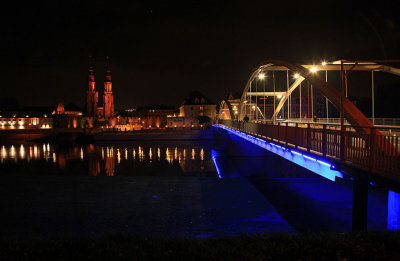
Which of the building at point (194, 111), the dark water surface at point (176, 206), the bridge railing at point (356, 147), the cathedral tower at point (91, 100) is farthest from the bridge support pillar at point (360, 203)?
the cathedral tower at point (91, 100)

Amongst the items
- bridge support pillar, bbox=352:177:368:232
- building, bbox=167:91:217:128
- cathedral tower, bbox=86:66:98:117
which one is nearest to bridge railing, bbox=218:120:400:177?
bridge support pillar, bbox=352:177:368:232

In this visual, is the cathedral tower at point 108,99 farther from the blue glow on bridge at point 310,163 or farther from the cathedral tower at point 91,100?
the blue glow on bridge at point 310,163

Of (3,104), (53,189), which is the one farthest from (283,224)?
(3,104)

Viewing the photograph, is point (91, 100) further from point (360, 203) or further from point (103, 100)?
point (360, 203)

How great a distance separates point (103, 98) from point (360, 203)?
111 meters

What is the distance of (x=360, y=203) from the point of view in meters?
9.09

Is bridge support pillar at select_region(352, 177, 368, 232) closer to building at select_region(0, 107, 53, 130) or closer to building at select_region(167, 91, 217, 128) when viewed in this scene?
building at select_region(167, 91, 217, 128)

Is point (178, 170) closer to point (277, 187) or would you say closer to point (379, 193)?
point (277, 187)

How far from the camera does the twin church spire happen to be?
11121cm

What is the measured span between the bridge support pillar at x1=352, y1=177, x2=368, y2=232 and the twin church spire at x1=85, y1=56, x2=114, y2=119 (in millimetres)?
106019

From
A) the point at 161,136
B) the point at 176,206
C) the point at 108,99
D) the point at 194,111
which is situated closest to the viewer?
the point at 176,206

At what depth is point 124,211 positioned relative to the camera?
12.7m

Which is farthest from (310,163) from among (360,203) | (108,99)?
(108,99)

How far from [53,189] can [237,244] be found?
12.8 meters
